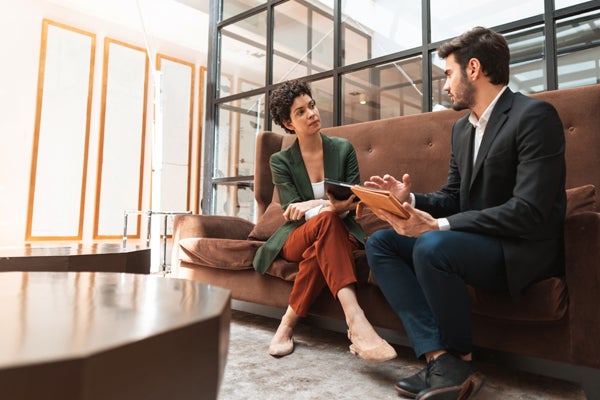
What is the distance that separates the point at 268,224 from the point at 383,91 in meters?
1.36

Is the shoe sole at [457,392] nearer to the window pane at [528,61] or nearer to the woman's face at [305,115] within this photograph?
the woman's face at [305,115]

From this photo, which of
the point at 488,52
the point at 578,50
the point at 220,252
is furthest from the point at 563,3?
the point at 220,252

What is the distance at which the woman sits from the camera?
142 cm

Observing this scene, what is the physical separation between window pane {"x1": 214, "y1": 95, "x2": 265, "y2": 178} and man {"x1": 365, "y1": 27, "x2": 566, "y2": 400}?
2771mm

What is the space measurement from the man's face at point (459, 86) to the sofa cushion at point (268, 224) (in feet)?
3.57

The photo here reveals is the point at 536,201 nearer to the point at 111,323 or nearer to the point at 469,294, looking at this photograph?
the point at 469,294

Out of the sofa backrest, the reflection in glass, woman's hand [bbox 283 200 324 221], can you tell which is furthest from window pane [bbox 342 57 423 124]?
woman's hand [bbox 283 200 324 221]

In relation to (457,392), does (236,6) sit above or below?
above

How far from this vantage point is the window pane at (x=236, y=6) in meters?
3.89

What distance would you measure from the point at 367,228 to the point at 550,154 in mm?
902

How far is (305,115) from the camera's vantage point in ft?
6.37

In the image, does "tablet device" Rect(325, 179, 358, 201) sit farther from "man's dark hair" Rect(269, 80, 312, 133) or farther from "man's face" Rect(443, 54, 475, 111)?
"man's dark hair" Rect(269, 80, 312, 133)

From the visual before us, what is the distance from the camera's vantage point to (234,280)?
79.5 inches

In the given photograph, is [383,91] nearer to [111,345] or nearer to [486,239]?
[486,239]
